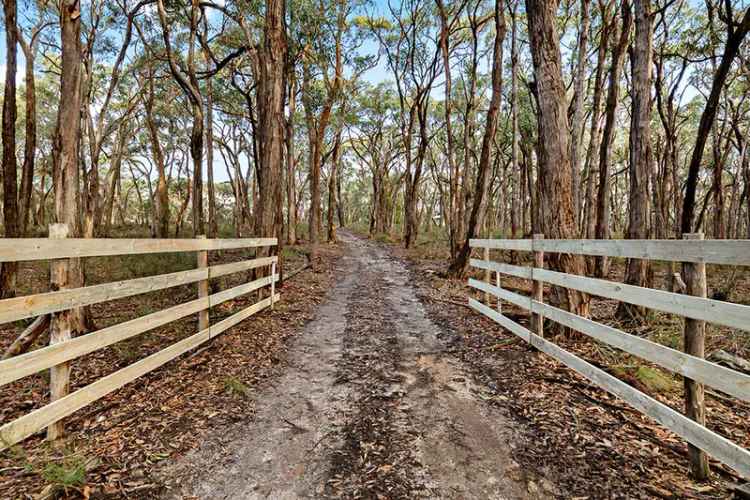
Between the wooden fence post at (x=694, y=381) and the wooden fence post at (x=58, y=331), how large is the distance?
14.4 feet

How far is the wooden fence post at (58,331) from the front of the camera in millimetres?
2574

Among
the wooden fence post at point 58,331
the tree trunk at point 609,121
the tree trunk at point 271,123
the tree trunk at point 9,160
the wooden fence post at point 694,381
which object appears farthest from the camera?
the tree trunk at point 609,121

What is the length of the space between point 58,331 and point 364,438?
7.97 feet

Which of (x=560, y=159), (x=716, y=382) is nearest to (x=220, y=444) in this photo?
(x=716, y=382)

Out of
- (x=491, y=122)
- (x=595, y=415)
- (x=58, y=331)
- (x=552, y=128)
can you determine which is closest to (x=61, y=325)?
(x=58, y=331)

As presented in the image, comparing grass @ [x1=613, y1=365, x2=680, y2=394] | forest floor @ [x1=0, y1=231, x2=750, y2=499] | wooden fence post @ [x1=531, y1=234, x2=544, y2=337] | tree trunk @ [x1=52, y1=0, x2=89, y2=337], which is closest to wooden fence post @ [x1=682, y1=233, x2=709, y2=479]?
forest floor @ [x1=0, y1=231, x2=750, y2=499]

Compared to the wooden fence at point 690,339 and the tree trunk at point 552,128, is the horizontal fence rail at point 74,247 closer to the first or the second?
the wooden fence at point 690,339

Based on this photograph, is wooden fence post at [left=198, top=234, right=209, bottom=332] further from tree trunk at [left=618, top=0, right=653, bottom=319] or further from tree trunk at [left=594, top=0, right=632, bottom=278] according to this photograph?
tree trunk at [left=594, top=0, right=632, bottom=278]

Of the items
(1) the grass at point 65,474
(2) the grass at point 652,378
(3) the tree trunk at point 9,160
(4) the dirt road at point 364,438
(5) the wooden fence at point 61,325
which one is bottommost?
(4) the dirt road at point 364,438

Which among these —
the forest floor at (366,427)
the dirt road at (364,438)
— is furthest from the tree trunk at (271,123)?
the dirt road at (364,438)

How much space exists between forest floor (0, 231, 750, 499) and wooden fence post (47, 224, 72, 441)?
0.14 meters

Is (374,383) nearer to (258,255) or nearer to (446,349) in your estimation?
(446,349)

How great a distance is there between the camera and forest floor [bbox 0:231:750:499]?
7.54ft

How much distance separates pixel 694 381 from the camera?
7.55ft
